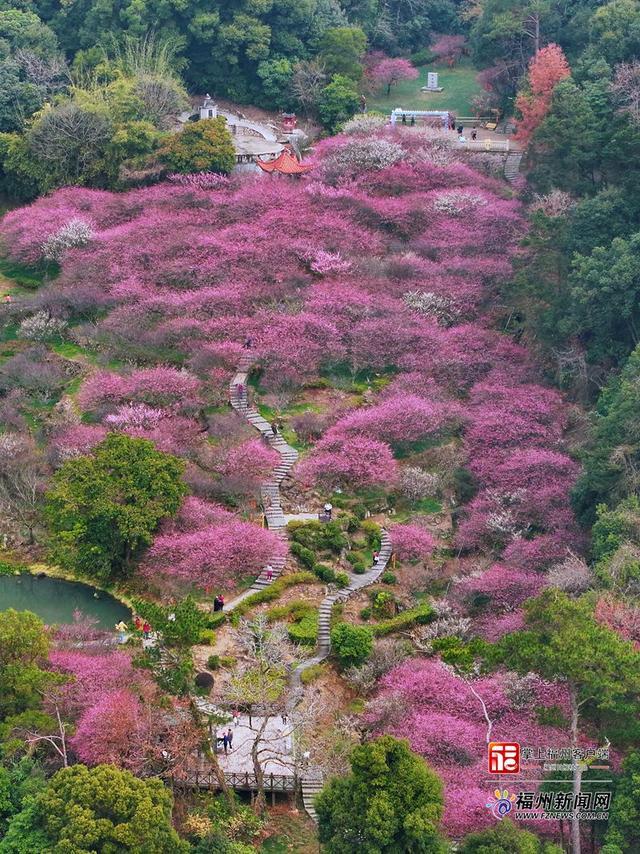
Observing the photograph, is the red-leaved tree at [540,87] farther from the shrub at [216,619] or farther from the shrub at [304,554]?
the shrub at [216,619]

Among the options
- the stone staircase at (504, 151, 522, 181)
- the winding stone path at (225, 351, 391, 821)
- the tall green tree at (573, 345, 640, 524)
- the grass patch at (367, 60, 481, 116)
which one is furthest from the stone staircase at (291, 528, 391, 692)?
the grass patch at (367, 60, 481, 116)

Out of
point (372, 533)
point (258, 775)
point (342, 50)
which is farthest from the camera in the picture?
Result: point (342, 50)

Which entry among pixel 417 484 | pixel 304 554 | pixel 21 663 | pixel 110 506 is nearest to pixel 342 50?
pixel 417 484

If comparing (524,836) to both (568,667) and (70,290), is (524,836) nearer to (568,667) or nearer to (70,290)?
(568,667)

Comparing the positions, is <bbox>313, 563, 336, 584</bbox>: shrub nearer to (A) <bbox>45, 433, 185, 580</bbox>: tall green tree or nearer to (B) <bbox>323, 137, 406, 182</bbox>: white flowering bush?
(A) <bbox>45, 433, 185, 580</bbox>: tall green tree

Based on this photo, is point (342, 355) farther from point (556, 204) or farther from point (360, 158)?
point (360, 158)
